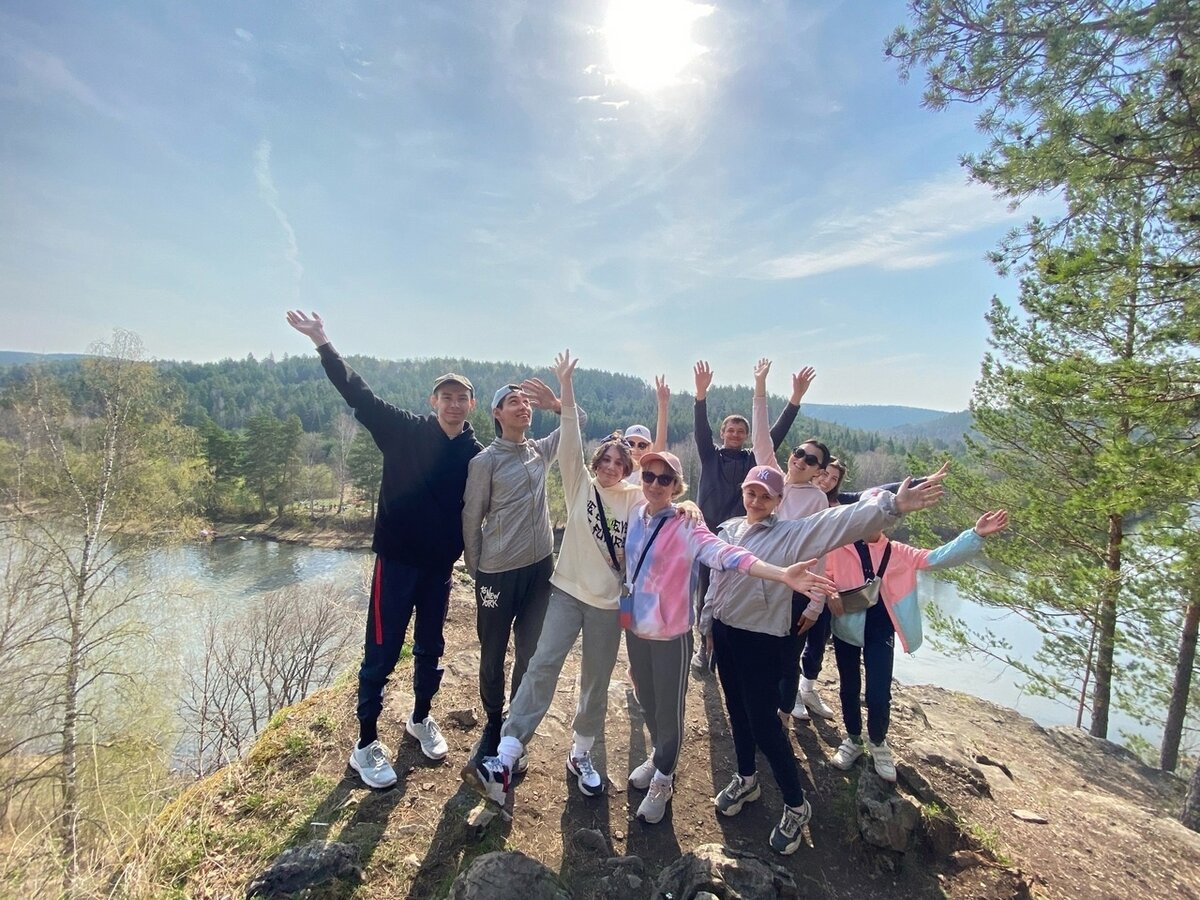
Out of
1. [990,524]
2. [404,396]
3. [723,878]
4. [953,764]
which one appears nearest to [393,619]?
[723,878]

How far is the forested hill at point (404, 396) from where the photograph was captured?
8075cm

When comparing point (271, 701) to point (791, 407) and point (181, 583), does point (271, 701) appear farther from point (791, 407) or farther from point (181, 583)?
point (791, 407)

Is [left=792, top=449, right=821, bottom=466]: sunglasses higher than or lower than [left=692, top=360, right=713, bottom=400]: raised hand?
lower

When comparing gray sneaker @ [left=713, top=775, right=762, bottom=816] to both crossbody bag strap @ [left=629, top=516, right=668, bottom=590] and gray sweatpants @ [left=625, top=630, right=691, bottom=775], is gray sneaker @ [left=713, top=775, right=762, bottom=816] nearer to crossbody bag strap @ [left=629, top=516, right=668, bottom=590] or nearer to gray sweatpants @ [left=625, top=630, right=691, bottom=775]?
gray sweatpants @ [left=625, top=630, right=691, bottom=775]

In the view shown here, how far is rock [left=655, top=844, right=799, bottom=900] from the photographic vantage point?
7.25ft

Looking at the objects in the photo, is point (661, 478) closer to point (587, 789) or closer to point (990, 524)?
point (990, 524)

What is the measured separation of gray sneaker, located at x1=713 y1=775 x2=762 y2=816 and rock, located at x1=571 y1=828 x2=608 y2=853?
758 mm

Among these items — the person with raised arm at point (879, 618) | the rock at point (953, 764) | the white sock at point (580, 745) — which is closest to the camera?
the white sock at point (580, 745)

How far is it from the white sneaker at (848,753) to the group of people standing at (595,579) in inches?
11.6

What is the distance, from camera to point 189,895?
2.46 meters

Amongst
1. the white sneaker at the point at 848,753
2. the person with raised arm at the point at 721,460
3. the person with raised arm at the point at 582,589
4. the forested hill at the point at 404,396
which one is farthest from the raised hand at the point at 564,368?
the forested hill at the point at 404,396

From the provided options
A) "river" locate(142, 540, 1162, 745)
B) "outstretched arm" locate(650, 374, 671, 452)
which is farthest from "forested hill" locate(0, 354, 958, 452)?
"outstretched arm" locate(650, 374, 671, 452)

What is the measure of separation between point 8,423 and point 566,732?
17942mm

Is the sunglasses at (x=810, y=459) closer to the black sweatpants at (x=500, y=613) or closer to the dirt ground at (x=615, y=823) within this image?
the black sweatpants at (x=500, y=613)
